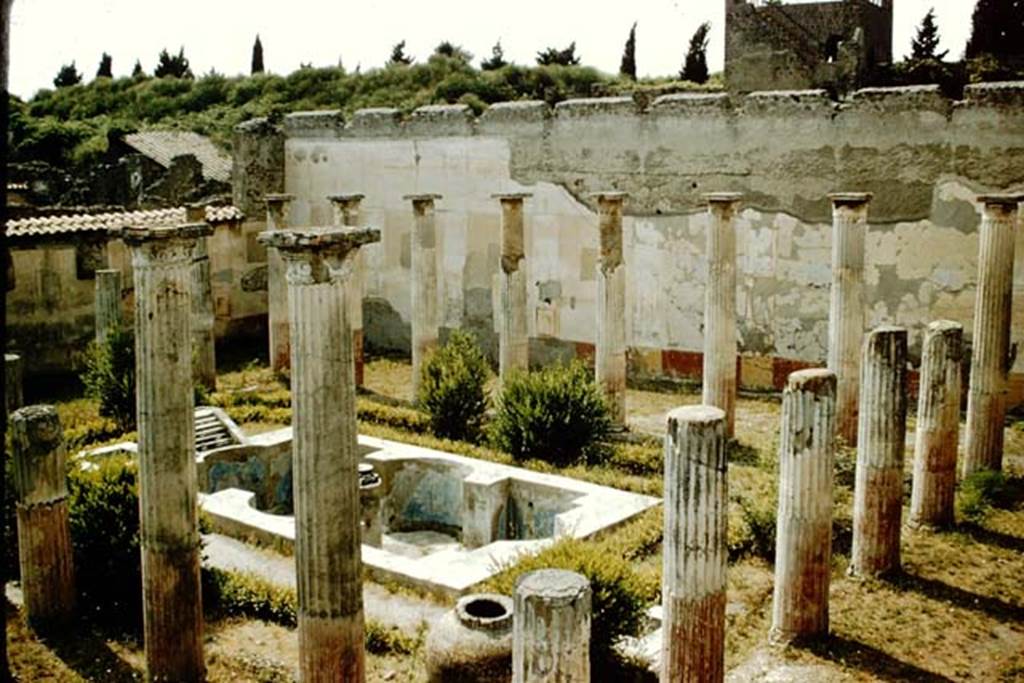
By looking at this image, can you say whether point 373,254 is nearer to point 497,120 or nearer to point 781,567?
point 497,120

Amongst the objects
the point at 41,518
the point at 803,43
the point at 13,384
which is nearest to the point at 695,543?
the point at 41,518

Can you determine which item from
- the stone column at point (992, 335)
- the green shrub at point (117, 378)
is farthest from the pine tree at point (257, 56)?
the stone column at point (992, 335)

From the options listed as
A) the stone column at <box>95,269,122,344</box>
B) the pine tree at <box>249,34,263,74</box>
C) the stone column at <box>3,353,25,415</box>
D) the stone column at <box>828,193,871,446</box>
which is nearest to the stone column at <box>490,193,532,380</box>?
the stone column at <box>828,193,871,446</box>

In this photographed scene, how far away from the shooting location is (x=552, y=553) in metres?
6.94

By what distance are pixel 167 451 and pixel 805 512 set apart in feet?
13.7

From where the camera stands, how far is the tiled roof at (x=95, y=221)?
53.1 ft

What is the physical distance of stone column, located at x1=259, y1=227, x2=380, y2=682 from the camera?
566cm

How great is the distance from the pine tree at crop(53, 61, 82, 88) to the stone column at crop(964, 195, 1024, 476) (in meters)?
41.1

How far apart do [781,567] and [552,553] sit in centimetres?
169

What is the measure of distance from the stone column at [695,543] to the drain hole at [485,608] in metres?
1.16

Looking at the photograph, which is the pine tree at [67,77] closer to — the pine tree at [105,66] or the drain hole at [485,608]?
the pine tree at [105,66]

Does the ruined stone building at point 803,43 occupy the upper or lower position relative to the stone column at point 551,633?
upper

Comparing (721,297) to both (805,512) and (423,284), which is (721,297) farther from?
(805,512)

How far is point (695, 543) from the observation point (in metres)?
6.15
